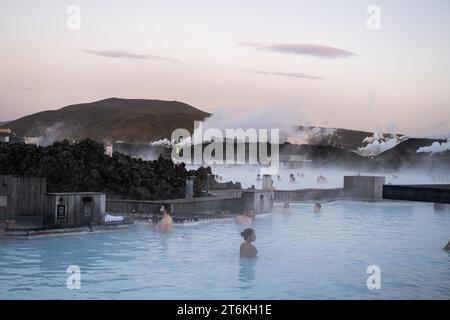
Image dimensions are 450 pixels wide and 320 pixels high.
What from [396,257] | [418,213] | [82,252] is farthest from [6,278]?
[418,213]

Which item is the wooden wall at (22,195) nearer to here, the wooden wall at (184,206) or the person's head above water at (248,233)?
the wooden wall at (184,206)

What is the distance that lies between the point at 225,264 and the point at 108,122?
57.5m

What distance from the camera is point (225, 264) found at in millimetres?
21703

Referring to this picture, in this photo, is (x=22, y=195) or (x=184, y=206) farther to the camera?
(x=184, y=206)

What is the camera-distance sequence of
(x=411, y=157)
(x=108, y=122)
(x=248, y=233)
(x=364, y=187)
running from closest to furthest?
(x=248, y=233)
(x=364, y=187)
(x=108, y=122)
(x=411, y=157)

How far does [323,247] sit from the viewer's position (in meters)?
27.0

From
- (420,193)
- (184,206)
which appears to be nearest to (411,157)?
(184,206)

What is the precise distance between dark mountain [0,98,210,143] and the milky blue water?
1745 inches

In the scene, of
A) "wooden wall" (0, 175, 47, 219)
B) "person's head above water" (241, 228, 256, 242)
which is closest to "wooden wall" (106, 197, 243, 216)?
"wooden wall" (0, 175, 47, 219)

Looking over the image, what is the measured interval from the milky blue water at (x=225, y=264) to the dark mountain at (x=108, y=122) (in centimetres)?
4432

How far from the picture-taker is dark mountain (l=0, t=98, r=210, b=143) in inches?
2803

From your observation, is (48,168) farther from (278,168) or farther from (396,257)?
(278,168)

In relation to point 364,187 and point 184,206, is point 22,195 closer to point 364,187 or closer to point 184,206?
point 184,206

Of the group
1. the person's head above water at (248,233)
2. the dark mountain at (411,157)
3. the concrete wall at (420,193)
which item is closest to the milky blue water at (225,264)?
the person's head above water at (248,233)
